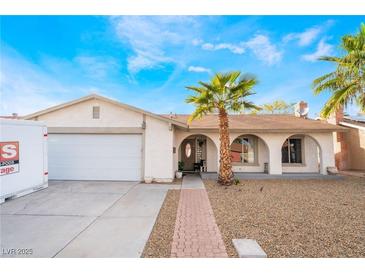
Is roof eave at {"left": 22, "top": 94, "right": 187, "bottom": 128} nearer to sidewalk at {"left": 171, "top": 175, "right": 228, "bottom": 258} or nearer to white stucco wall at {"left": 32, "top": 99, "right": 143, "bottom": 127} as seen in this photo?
white stucco wall at {"left": 32, "top": 99, "right": 143, "bottom": 127}

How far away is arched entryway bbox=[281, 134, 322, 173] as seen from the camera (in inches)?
460

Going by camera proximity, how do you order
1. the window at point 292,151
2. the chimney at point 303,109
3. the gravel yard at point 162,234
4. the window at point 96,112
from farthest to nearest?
the chimney at point 303,109 < the window at point 292,151 < the window at point 96,112 < the gravel yard at point 162,234

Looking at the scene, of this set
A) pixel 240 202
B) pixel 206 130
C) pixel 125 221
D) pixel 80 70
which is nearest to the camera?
pixel 125 221

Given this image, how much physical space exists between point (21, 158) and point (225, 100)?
352 inches

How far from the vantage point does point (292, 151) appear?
1205 centimetres

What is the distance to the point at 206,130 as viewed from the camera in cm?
1077

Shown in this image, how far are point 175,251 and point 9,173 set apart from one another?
6756mm

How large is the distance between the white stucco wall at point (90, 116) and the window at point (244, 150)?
681 cm

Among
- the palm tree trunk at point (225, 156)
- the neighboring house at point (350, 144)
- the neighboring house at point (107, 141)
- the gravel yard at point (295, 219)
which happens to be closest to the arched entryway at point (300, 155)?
the neighboring house at point (350, 144)

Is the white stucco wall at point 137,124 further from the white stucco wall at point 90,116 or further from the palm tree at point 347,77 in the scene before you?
the palm tree at point 347,77

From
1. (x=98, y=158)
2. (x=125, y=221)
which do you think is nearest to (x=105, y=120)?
(x=98, y=158)

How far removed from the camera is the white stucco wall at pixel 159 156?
944cm
